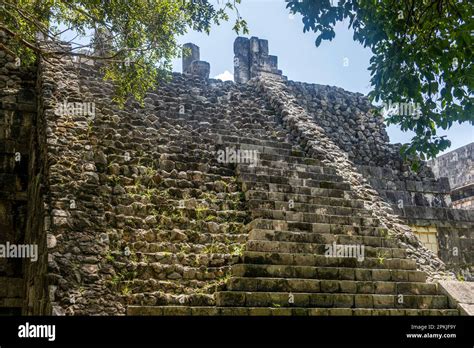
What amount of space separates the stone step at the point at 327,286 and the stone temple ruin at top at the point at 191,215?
2 cm

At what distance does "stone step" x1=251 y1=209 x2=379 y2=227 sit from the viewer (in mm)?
9156

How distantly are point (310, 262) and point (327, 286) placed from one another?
1.65ft

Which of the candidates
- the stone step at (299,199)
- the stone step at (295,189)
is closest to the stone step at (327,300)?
the stone step at (299,199)

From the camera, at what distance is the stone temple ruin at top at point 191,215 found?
7.51 meters

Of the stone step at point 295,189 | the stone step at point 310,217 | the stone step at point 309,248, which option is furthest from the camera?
the stone step at point 295,189

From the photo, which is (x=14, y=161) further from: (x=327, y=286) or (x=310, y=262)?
(x=327, y=286)

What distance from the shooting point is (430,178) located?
14781mm

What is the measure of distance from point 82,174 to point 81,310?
95.8 inches

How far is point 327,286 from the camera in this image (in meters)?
7.95

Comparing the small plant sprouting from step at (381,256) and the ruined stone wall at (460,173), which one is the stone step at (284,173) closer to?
the small plant sprouting from step at (381,256)

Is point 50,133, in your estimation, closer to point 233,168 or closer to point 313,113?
point 233,168
